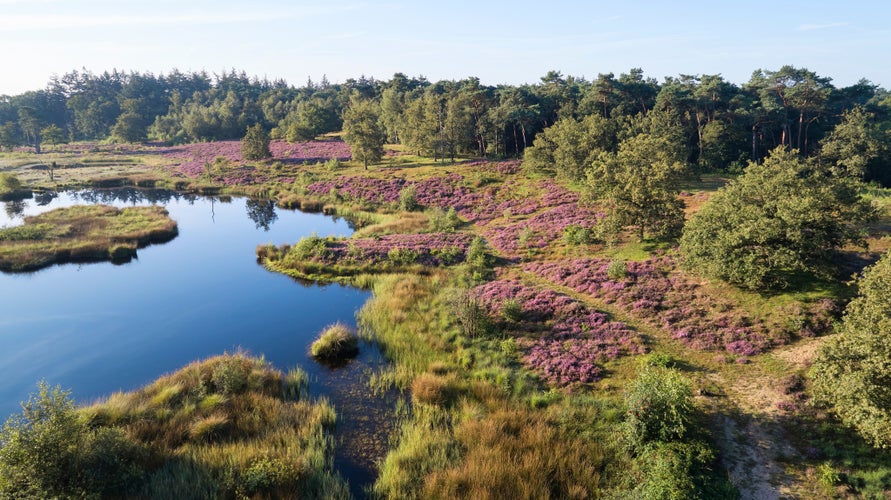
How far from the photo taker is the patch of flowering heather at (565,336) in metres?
25.4

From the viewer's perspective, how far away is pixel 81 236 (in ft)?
179

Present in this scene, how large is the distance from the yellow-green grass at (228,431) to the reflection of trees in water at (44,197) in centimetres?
8621

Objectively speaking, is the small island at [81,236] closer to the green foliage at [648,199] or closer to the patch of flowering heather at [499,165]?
the patch of flowering heather at [499,165]

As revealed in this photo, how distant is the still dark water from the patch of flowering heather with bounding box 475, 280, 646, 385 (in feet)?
36.5

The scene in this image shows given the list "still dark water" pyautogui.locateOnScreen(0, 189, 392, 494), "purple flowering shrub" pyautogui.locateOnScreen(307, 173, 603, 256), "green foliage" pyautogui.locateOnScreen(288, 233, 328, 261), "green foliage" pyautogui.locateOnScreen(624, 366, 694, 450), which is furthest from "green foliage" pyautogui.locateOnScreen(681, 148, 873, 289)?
"green foliage" pyautogui.locateOnScreen(288, 233, 328, 261)

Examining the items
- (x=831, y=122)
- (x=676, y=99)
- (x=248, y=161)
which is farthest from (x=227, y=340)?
(x=831, y=122)

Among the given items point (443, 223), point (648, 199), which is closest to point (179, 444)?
point (443, 223)

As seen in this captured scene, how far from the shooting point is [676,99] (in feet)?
239

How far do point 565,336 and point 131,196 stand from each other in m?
102

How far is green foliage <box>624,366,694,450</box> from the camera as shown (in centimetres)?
1762

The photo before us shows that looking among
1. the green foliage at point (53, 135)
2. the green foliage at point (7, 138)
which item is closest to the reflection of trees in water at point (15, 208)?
the green foliage at point (53, 135)

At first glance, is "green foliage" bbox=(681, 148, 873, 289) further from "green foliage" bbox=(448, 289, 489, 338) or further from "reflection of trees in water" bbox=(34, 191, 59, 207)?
"reflection of trees in water" bbox=(34, 191, 59, 207)

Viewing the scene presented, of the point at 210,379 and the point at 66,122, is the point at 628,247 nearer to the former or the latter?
the point at 210,379

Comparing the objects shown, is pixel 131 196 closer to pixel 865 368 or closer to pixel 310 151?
pixel 310 151
